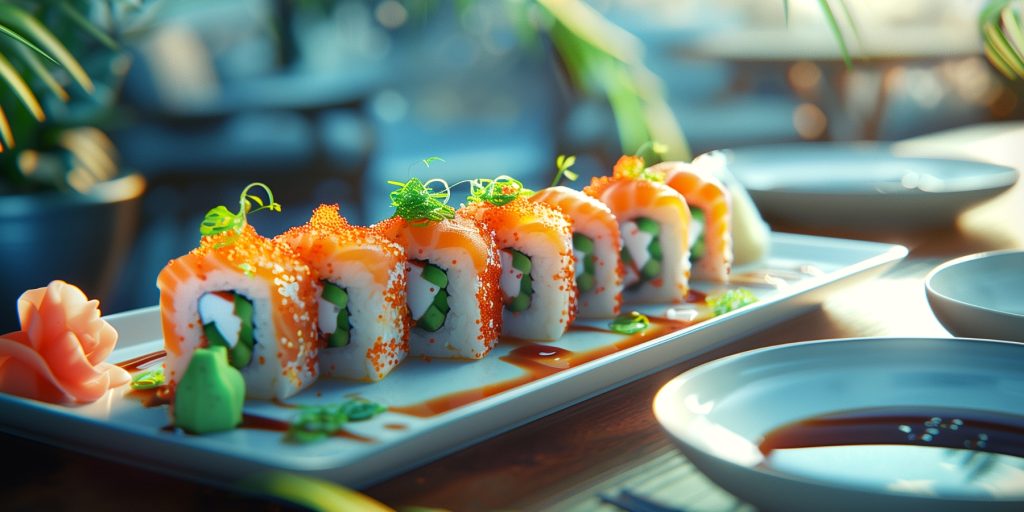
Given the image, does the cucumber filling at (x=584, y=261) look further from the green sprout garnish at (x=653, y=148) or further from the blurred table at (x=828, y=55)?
the blurred table at (x=828, y=55)

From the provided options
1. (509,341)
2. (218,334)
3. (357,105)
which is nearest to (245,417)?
(218,334)

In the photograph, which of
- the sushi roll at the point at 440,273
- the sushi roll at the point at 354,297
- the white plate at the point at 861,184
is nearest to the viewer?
the sushi roll at the point at 354,297

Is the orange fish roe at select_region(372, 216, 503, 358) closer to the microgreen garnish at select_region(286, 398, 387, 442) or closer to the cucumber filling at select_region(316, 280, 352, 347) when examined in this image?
the cucumber filling at select_region(316, 280, 352, 347)

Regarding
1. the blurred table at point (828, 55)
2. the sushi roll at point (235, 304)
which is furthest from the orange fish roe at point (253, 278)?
the blurred table at point (828, 55)

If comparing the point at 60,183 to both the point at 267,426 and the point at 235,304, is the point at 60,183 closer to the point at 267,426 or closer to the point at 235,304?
the point at 235,304

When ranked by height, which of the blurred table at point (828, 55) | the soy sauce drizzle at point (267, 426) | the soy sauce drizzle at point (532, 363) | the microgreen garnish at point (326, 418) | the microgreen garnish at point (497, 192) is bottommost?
the soy sauce drizzle at point (532, 363)

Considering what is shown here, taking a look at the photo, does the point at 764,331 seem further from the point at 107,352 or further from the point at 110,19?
the point at 110,19
